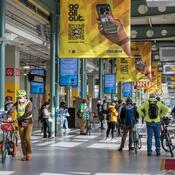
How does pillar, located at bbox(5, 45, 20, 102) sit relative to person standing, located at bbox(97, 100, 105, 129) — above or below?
above

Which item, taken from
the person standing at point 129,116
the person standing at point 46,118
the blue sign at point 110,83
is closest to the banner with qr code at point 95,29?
the person standing at point 129,116

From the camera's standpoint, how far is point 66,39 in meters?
18.9

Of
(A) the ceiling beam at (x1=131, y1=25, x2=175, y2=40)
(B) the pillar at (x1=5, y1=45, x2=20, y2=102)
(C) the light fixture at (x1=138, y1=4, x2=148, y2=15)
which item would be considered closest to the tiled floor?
(C) the light fixture at (x1=138, y1=4, x2=148, y2=15)

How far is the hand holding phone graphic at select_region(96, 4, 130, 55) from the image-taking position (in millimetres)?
18141

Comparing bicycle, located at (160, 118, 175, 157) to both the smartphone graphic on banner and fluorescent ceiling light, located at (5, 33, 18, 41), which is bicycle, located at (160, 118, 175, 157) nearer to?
the smartphone graphic on banner

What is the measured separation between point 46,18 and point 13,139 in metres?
10.8

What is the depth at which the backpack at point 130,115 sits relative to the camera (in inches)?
668

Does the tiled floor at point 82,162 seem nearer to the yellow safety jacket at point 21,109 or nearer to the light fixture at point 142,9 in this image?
the yellow safety jacket at point 21,109

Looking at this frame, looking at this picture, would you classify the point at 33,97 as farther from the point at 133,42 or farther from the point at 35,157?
the point at 35,157

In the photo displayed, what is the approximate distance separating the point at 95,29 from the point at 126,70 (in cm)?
1579

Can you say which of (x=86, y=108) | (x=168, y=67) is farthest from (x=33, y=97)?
(x=86, y=108)

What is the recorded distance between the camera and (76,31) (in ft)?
61.3

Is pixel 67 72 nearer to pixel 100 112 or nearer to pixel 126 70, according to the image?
pixel 100 112

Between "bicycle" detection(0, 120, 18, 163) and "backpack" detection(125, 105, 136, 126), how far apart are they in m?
3.85
